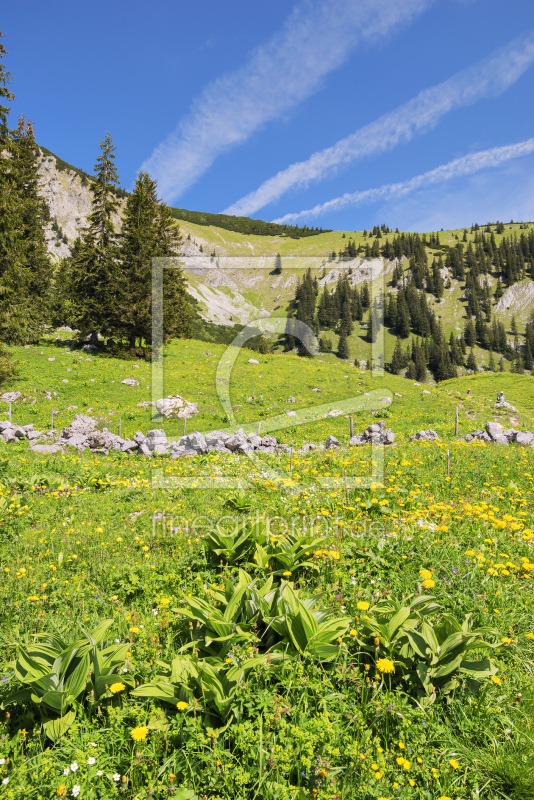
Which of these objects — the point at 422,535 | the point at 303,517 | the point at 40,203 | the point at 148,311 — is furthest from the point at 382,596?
the point at 40,203

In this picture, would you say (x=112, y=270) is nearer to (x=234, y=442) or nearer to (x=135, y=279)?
(x=135, y=279)

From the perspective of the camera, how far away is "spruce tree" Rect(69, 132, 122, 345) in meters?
33.1

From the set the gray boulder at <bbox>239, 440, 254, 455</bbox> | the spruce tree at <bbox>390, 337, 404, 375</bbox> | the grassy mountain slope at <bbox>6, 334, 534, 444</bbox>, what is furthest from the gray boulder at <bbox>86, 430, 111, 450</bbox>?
the spruce tree at <bbox>390, 337, 404, 375</bbox>

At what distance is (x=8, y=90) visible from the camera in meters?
21.0

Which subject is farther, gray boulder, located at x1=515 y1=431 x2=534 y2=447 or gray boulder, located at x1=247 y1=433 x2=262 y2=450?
gray boulder, located at x1=515 y1=431 x2=534 y2=447

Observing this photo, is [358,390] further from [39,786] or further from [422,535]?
[39,786]

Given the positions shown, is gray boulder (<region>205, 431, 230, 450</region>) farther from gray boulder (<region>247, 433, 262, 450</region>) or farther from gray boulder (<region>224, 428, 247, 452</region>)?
gray boulder (<region>247, 433, 262, 450</region>)

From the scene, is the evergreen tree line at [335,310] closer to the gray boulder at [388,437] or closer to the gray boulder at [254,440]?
the gray boulder at [388,437]

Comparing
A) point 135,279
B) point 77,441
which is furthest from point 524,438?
point 135,279

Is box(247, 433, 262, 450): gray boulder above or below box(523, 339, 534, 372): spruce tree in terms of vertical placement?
below

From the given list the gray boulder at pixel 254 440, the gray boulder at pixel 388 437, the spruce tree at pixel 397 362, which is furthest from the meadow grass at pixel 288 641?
the spruce tree at pixel 397 362

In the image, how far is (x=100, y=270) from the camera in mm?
33938

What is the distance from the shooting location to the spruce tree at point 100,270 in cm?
3309

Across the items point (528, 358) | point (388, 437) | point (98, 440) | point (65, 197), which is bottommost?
point (98, 440)
